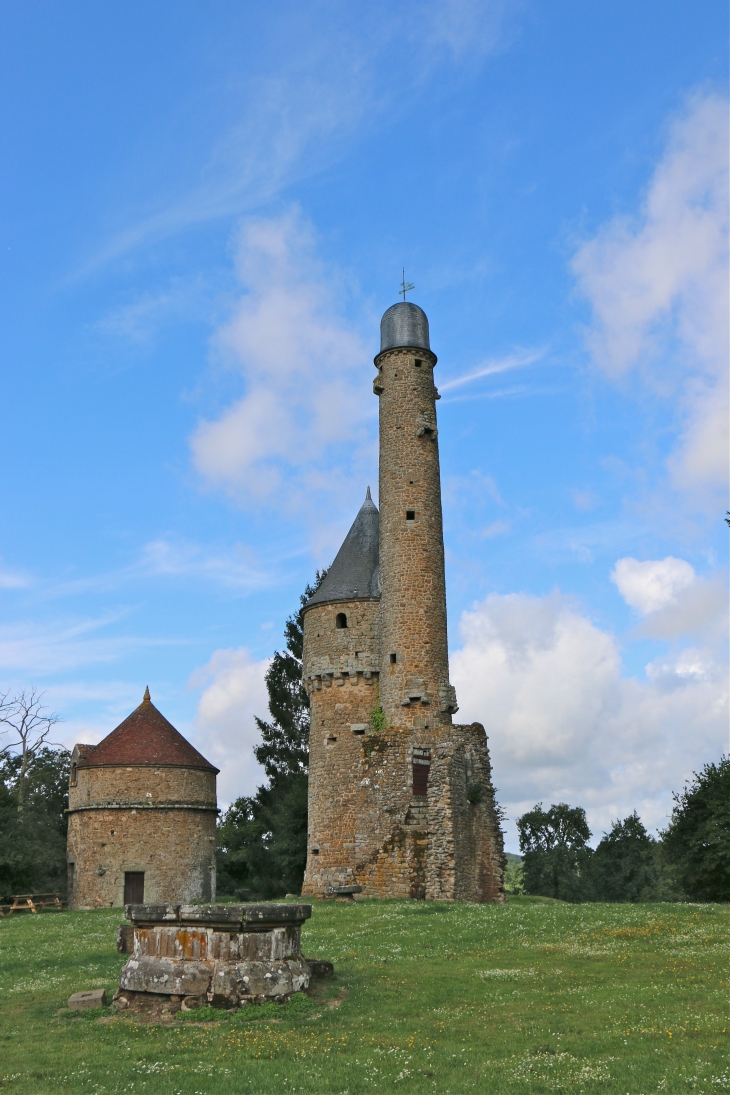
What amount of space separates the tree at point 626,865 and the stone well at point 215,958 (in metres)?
51.9

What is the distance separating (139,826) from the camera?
35812 mm

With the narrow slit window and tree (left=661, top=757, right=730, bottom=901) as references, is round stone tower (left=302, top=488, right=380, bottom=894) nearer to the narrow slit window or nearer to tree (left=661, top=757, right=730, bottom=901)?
the narrow slit window

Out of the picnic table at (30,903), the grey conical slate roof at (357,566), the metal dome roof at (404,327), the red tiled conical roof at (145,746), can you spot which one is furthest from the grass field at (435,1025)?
the metal dome roof at (404,327)

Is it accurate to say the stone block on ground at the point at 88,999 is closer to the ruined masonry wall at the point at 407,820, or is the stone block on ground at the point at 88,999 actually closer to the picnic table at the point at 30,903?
the ruined masonry wall at the point at 407,820

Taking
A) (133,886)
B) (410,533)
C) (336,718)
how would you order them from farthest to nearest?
(133,886)
(336,718)
(410,533)

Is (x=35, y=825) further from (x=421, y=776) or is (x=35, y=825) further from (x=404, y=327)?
(x=404, y=327)

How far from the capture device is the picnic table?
3203 cm

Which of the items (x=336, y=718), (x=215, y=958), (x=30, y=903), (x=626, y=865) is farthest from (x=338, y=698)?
(x=626, y=865)

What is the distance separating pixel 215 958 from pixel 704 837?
92.6ft

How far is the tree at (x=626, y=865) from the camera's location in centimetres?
6147

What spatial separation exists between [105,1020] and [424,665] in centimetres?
2096

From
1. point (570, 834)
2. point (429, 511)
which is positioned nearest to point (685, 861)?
point (429, 511)

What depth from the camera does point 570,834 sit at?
73.7 metres

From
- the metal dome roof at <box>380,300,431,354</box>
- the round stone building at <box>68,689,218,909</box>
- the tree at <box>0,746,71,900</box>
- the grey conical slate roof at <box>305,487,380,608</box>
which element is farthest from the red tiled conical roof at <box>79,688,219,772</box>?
the metal dome roof at <box>380,300,431,354</box>
